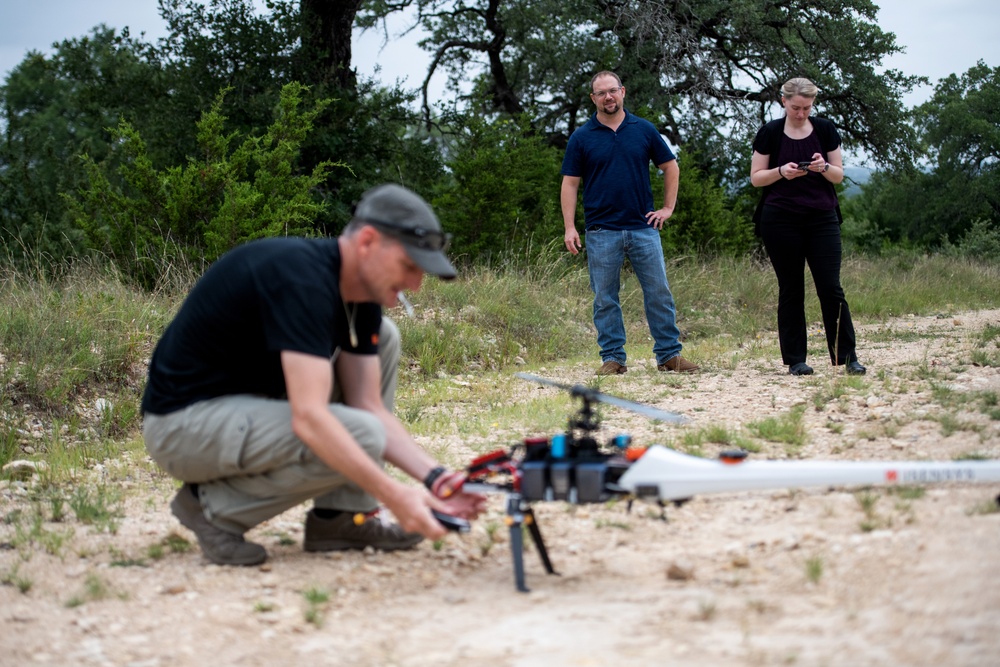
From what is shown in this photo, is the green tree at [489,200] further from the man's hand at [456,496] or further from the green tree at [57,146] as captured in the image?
the man's hand at [456,496]

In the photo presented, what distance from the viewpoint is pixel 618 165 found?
25.9 ft

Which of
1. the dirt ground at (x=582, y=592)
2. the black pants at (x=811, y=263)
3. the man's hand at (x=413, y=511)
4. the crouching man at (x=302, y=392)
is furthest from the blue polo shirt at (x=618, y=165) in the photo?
the man's hand at (x=413, y=511)

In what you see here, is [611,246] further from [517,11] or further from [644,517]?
[517,11]

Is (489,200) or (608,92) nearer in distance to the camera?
(608,92)

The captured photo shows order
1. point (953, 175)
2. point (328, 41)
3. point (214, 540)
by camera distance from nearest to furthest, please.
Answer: point (214, 540), point (328, 41), point (953, 175)

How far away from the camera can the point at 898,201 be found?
3153 centimetres

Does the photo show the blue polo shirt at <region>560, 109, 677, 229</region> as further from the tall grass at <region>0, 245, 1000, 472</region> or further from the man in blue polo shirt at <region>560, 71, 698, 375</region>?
the tall grass at <region>0, 245, 1000, 472</region>

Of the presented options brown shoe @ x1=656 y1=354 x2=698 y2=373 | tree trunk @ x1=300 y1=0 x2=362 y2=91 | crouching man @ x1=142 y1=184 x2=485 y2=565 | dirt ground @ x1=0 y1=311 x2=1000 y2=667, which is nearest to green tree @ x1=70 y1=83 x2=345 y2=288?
tree trunk @ x1=300 y1=0 x2=362 y2=91

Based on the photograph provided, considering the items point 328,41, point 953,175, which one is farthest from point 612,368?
point 953,175

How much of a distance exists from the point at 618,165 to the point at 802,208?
146 centimetres

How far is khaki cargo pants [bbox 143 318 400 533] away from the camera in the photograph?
358cm

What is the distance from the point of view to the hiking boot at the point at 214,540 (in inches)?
152

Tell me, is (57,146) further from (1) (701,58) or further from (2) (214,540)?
(2) (214,540)

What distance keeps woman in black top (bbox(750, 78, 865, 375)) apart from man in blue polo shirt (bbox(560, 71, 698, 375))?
83 centimetres
